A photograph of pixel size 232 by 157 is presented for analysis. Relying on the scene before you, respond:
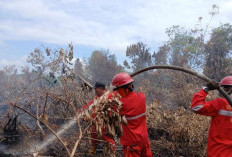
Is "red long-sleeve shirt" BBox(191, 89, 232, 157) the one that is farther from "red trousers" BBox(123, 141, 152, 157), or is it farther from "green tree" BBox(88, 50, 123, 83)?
"green tree" BBox(88, 50, 123, 83)

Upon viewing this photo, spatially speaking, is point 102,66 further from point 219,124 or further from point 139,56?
point 219,124

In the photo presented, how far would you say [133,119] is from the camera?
11.5 ft

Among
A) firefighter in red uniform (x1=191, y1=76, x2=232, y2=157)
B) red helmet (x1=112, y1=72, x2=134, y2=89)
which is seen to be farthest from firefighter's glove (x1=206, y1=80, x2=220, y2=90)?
red helmet (x1=112, y1=72, x2=134, y2=89)

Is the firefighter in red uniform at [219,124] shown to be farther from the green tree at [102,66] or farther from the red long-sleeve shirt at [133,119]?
the green tree at [102,66]

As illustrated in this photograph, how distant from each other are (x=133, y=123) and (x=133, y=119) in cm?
7

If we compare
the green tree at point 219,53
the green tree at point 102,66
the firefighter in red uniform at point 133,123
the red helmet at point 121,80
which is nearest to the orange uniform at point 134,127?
the firefighter in red uniform at point 133,123

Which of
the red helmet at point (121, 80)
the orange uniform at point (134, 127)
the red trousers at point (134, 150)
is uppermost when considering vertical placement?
the red helmet at point (121, 80)

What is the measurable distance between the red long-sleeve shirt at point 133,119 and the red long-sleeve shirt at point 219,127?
0.91 meters

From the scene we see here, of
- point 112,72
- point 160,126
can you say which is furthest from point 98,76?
point 160,126

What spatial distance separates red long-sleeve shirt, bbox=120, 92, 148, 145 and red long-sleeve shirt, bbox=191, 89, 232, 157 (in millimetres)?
915

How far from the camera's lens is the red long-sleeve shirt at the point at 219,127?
2930 mm

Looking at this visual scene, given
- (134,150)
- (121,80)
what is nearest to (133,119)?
(134,150)

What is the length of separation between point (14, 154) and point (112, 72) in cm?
1881

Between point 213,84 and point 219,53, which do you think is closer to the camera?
point 213,84
